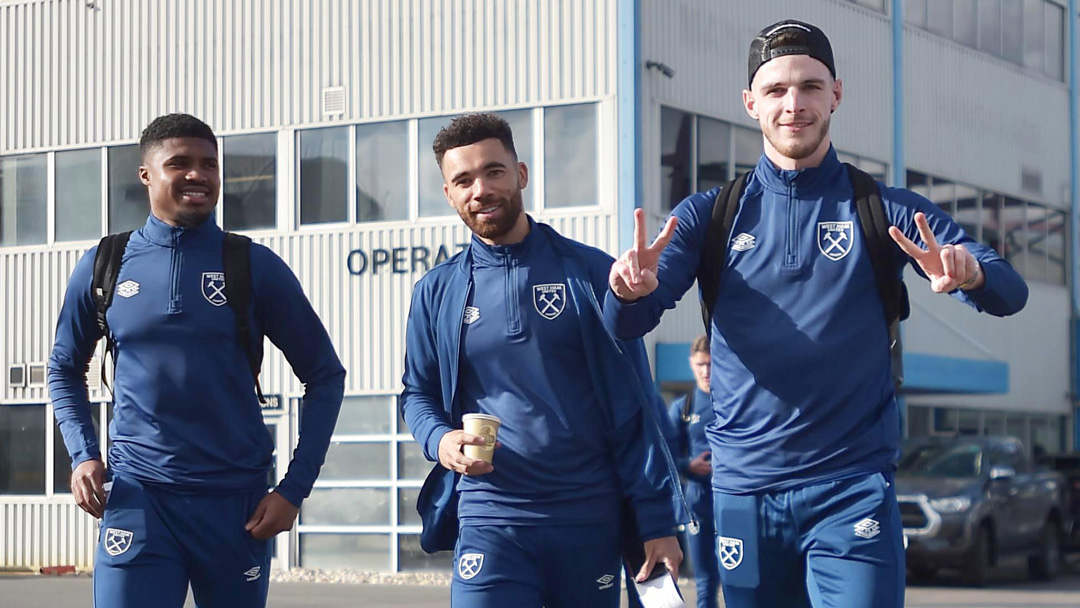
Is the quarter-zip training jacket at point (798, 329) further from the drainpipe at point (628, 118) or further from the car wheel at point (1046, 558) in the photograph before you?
the car wheel at point (1046, 558)

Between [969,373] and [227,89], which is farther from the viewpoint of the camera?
[969,373]

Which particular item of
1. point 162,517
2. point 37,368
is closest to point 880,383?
point 162,517

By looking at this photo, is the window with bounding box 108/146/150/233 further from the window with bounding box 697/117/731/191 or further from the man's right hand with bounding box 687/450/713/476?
the man's right hand with bounding box 687/450/713/476

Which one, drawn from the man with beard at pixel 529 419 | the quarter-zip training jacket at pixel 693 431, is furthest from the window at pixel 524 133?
the man with beard at pixel 529 419

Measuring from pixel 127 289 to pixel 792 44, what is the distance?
251cm

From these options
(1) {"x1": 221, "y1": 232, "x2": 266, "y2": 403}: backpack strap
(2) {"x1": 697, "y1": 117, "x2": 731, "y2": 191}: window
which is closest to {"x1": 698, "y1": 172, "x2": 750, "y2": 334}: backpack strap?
(1) {"x1": 221, "y1": 232, "x2": 266, "y2": 403}: backpack strap

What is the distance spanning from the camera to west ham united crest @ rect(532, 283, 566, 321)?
18.2ft

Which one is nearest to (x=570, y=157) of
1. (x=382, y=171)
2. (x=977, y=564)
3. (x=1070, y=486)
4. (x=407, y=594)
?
(x=382, y=171)

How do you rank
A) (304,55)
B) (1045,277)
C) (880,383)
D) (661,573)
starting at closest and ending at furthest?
(880,383)
(661,573)
(304,55)
(1045,277)

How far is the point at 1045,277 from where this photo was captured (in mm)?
33469

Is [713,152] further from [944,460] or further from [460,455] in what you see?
[460,455]

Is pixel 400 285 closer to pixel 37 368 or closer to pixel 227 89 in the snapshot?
pixel 227 89

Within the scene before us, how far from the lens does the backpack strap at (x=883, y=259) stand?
5.00 metres

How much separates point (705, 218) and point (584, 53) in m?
16.7
